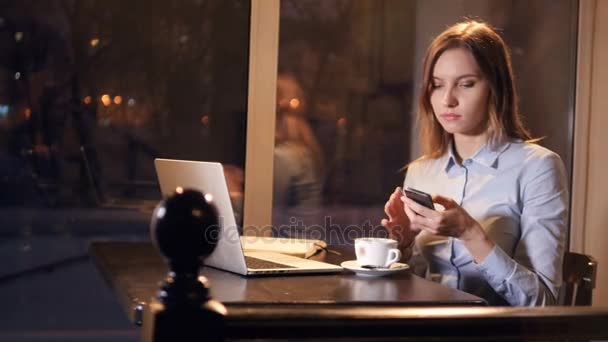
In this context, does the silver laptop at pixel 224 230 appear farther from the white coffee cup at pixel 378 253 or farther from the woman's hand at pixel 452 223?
the woman's hand at pixel 452 223

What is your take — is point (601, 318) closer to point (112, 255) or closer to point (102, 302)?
point (112, 255)

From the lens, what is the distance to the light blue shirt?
1642mm

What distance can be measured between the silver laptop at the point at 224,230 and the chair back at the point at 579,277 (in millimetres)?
677

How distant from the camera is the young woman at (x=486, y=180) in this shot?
66.9 inches

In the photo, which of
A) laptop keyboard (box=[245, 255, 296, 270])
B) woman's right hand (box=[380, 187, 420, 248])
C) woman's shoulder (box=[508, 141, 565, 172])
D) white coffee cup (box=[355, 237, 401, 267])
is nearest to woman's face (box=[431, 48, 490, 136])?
woman's shoulder (box=[508, 141, 565, 172])

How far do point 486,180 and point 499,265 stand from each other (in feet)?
1.05

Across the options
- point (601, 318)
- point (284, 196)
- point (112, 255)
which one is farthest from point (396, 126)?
point (601, 318)

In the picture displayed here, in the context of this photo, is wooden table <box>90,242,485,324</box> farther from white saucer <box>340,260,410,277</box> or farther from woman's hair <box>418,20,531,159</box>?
woman's hair <box>418,20,531,159</box>

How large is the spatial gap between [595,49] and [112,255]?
1.93m

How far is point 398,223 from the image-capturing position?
184 centimetres

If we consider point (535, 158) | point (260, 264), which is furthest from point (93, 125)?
point (535, 158)

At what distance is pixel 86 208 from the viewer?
248 centimetres

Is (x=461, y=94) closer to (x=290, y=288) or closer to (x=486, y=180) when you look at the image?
(x=486, y=180)

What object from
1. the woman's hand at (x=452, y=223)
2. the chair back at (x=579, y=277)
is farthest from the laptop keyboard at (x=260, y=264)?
the chair back at (x=579, y=277)
